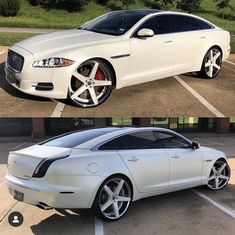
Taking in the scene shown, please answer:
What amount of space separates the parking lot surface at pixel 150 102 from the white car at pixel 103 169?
0.38 m

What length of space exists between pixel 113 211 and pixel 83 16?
47.3ft

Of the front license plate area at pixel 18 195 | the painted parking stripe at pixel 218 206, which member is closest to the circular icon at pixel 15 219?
the front license plate area at pixel 18 195

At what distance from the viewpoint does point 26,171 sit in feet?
18.6

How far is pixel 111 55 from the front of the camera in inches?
261

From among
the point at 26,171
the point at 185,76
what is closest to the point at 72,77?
the point at 26,171

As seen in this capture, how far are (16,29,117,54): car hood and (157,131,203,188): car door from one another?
1.95 metres

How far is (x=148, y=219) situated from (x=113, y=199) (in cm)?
68

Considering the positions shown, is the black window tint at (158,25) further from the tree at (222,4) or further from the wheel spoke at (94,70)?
the tree at (222,4)

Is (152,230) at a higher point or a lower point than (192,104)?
lower

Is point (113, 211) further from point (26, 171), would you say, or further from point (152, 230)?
point (26, 171)

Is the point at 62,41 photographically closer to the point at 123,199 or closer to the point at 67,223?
the point at 123,199

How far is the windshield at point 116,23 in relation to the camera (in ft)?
23.8

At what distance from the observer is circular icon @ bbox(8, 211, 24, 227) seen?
6.19m

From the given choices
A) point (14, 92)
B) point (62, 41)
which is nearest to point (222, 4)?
point (62, 41)
